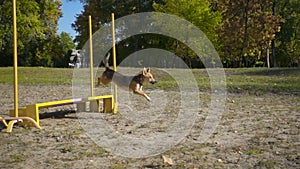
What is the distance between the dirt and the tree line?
17559mm

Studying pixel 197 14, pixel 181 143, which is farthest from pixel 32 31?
pixel 181 143

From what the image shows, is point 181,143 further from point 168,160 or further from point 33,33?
point 33,33

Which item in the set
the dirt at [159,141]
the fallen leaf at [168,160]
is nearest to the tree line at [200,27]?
the dirt at [159,141]

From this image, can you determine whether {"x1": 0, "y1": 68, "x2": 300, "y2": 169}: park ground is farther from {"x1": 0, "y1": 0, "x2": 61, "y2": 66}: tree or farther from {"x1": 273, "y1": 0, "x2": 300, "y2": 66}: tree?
{"x1": 273, "y1": 0, "x2": 300, "y2": 66}: tree

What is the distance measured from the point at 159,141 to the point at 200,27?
96.4 ft

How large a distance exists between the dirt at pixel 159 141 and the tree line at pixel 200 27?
17559 millimetres

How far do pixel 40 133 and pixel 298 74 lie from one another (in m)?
16.4

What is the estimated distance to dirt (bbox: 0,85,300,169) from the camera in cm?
494

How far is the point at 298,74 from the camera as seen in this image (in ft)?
67.1

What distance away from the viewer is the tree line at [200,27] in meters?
33.9

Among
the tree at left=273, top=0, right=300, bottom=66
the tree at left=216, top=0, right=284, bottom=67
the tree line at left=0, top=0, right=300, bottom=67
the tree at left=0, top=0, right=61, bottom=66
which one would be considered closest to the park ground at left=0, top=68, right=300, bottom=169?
the tree line at left=0, top=0, right=300, bottom=67

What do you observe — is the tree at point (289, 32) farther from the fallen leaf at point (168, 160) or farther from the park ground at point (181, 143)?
the fallen leaf at point (168, 160)

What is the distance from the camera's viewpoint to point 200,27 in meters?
34.7

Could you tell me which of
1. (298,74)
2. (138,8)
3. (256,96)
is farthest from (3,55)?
(256,96)
